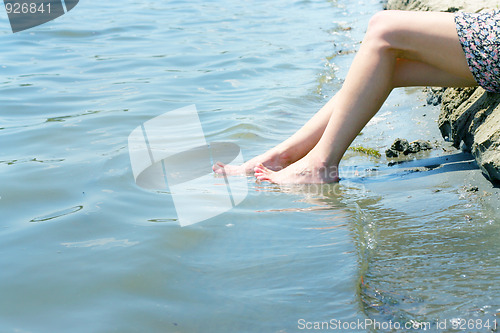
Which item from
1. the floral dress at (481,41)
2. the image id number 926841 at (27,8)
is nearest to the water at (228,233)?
the floral dress at (481,41)

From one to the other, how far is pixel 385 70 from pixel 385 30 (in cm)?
20

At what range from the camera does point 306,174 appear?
318 centimetres

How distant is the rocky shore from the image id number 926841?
8761mm

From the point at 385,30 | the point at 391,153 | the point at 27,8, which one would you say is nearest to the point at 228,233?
the point at 385,30

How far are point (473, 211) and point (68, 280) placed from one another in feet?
5.68

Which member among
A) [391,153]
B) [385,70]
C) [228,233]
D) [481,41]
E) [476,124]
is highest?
[481,41]

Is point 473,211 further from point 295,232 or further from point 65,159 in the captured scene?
point 65,159

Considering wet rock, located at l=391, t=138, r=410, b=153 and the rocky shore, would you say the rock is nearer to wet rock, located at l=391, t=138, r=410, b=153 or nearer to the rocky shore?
wet rock, located at l=391, t=138, r=410, b=153

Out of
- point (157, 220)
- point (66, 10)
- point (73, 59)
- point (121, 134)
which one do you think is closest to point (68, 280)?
point (157, 220)

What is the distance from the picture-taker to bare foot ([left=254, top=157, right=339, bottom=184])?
3.15 m
